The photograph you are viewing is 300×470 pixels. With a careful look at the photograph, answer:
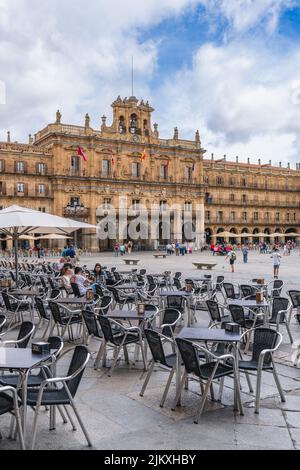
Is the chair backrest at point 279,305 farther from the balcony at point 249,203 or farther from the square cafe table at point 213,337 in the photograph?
the balcony at point 249,203

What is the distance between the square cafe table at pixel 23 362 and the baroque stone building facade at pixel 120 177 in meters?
42.0

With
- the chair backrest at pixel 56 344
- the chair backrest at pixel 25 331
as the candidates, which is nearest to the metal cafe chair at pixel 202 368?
the chair backrest at pixel 56 344

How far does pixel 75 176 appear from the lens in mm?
48062

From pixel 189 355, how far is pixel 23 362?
1709 mm

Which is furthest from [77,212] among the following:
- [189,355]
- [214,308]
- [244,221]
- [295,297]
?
[189,355]

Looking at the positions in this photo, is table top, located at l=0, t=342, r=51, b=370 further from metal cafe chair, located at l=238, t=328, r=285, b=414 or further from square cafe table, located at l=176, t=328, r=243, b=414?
metal cafe chair, located at l=238, t=328, r=285, b=414

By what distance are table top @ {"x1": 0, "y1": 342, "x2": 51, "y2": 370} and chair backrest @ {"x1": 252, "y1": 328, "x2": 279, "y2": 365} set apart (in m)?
2.53

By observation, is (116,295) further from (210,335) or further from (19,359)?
(19,359)

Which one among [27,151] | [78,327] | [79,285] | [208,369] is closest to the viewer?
[208,369]

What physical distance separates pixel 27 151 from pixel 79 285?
125 feet

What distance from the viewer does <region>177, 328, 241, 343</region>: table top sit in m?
5.44

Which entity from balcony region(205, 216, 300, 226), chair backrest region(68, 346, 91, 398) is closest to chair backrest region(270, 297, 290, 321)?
chair backrest region(68, 346, 91, 398)
